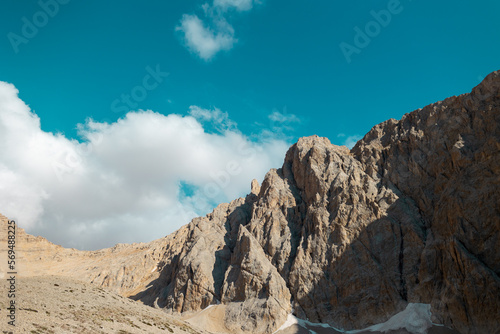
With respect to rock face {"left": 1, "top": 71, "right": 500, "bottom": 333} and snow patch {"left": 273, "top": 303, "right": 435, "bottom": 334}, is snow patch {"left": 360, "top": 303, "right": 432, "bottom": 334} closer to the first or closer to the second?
snow patch {"left": 273, "top": 303, "right": 435, "bottom": 334}

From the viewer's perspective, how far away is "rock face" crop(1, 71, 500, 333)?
84.9m

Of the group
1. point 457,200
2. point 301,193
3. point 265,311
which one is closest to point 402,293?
point 457,200

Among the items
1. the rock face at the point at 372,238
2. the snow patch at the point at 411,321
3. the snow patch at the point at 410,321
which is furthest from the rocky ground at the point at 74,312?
the snow patch at the point at 411,321

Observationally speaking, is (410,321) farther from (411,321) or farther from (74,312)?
(74,312)

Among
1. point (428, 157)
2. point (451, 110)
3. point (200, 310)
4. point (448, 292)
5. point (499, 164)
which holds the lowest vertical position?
point (200, 310)

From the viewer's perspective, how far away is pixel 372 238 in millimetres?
105062

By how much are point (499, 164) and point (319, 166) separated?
5546cm

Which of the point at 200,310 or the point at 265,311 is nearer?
the point at 265,311

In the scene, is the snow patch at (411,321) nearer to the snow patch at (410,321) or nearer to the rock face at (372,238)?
the snow patch at (410,321)

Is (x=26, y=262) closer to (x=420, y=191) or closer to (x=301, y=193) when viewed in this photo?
(x=301, y=193)

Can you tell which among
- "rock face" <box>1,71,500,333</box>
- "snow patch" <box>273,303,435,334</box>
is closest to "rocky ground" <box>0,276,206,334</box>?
"rock face" <box>1,71,500,333</box>

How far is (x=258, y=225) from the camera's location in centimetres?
12825

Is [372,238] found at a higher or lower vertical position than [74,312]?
higher

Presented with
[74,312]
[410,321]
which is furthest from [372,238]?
[74,312]
